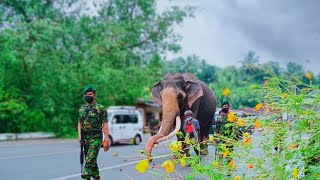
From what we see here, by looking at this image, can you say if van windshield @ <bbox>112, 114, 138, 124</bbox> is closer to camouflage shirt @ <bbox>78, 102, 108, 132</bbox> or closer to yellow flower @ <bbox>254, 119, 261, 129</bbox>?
camouflage shirt @ <bbox>78, 102, 108, 132</bbox>

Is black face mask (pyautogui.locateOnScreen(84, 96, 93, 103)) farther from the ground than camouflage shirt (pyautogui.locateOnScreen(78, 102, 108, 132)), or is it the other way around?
black face mask (pyautogui.locateOnScreen(84, 96, 93, 103))

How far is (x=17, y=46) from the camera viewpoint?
2648 cm

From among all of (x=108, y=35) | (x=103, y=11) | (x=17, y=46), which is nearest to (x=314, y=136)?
(x=17, y=46)

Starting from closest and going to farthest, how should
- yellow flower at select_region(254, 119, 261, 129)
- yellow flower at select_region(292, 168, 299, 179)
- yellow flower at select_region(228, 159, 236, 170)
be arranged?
1. yellow flower at select_region(292, 168, 299, 179)
2. yellow flower at select_region(254, 119, 261, 129)
3. yellow flower at select_region(228, 159, 236, 170)

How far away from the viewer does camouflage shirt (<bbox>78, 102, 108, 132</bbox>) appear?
8.09 meters

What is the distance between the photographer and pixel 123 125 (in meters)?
21.6

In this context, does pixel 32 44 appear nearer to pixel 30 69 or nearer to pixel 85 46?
pixel 30 69

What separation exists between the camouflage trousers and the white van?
1263 centimetres

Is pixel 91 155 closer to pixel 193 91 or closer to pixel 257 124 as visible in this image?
pixel 193 91

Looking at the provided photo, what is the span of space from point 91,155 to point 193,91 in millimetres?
4252

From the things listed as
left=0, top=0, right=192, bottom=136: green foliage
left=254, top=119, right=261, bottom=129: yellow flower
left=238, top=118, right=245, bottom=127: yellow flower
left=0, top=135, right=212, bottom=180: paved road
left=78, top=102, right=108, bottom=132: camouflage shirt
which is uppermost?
left=0, top=0, right=192, bottom=136: green foliage

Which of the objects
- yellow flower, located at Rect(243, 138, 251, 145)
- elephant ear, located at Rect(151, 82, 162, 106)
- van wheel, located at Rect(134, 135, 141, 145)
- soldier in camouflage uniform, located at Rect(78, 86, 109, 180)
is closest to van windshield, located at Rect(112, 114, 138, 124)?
van wheel, located at Rect(134, 135, 141, 145)

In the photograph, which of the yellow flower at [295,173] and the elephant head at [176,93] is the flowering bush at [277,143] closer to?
the yellow flower at [295,173]

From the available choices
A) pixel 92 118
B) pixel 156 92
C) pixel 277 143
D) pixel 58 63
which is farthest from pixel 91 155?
pixel 58 63
